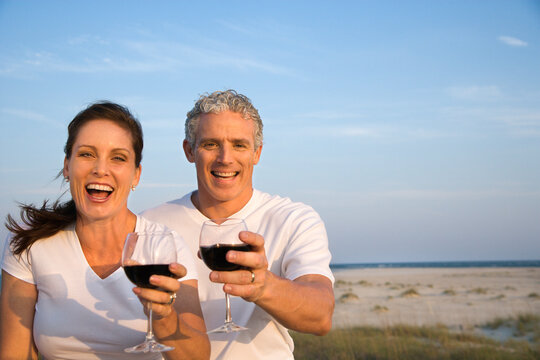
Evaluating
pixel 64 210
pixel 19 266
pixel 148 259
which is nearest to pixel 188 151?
pixel 64 210

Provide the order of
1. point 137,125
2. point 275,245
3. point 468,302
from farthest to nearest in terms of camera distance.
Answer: point 468,302 → point 275,245 → point 137,125

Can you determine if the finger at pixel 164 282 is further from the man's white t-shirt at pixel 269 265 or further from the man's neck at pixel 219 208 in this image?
the man's neck at pixel 219 208

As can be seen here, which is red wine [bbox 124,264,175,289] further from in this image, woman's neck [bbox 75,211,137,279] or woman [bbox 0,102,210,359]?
woman's neck [bbox 75,211,137,279]

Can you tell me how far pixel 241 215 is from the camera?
3598mm

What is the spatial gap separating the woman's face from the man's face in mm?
702

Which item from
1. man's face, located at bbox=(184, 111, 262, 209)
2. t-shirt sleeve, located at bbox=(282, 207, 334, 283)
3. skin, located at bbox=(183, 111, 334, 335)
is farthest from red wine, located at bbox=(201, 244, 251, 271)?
man's face, located at bbox=(184, 111, 262, 209)

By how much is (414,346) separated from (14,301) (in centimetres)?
886

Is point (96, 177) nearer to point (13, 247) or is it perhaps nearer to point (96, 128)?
point (96, 128)

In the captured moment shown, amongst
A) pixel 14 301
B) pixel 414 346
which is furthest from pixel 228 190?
pixel 414 346

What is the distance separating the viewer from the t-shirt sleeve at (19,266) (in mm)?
2988

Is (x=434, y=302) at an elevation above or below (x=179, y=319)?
below

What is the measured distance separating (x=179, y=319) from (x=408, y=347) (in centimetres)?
859

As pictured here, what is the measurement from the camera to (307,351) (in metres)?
9.84

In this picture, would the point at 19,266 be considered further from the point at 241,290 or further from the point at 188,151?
the point at 241,290
